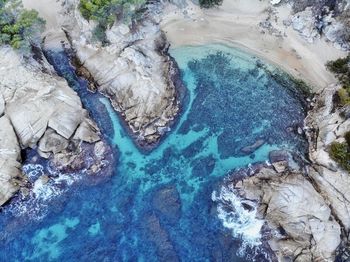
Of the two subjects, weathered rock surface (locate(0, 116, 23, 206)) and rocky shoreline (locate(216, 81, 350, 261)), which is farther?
weathered rock surface (locate(0, 116, 23, 206))

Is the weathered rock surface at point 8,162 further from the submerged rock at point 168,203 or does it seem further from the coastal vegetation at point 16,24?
the submerged rock at point 168,203

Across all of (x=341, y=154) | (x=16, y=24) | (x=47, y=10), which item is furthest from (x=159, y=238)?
(x=47, y=10)

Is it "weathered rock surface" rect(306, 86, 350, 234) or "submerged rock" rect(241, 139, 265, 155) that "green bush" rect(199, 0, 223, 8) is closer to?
"weathered rock surface" rect(306, 86, 350, 234)

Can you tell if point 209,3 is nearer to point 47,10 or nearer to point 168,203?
point 47,10

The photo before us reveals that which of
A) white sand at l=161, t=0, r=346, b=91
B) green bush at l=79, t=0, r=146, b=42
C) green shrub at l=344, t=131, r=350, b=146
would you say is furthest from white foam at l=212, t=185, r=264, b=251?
green bush at l=79, t=0, r=146, b=42

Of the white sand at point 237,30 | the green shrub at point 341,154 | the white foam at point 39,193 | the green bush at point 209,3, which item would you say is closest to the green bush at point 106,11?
the white sand at point 237,30

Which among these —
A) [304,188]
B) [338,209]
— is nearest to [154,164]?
[304,188]
